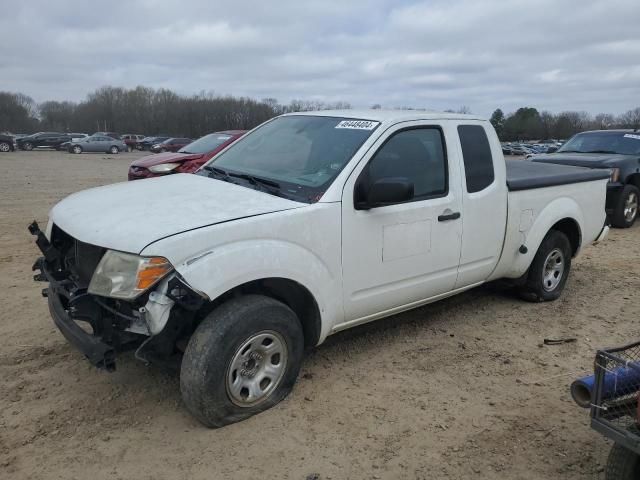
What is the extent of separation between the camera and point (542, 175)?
17.8 feet

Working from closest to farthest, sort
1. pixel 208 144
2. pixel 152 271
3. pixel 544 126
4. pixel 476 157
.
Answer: pixel 152 271, pixel 476 157, pixel 208 144, pixel 544 126

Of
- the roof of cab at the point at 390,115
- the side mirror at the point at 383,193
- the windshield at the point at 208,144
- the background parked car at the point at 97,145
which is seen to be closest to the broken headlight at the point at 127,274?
the side mirror at the point at 383,193

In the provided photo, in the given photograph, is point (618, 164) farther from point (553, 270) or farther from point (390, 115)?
point (390, 115)

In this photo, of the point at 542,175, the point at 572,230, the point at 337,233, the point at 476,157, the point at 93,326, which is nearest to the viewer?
the point at 93,326

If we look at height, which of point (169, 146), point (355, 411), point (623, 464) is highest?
point (169, 146)

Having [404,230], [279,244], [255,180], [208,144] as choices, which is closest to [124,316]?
[279,244]

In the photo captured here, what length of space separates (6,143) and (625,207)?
3933 cm

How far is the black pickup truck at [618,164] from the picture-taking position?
10086 millimetres

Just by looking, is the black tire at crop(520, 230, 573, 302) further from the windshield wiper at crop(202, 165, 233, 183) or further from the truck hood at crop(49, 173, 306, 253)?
the windshield wiper at crop(202, 165, 233, 183)

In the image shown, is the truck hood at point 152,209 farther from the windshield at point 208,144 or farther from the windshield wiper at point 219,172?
the windshield at point 208,144

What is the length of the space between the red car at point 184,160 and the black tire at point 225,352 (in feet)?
20.8

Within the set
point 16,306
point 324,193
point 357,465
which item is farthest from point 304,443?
point 16,306

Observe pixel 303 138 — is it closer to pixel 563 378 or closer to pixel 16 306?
pixel 563 378

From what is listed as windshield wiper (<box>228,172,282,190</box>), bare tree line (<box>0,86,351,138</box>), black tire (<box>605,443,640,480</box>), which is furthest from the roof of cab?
bare tree line (<box>0,86,351,138</box>)
